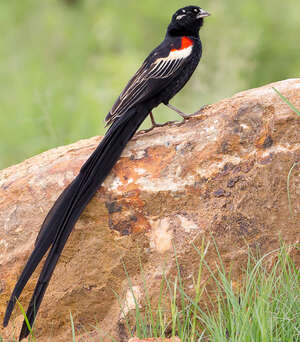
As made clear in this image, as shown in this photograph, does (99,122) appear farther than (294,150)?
Yes

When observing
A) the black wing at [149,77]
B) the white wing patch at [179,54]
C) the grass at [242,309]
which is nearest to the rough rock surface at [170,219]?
the grass at [242,309]

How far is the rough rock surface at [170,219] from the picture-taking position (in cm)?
317

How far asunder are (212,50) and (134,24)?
8.51 feet

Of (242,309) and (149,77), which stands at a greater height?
(149,77)

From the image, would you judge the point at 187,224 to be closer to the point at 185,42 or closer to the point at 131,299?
the point at 131,299

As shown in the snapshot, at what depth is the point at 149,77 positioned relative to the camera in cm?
365

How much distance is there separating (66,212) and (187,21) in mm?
1660

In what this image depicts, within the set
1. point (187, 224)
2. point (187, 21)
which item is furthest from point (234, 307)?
point (187, 21)

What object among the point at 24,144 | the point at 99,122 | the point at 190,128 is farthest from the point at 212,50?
the point at 190,128

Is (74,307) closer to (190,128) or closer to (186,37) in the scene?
(190,128)

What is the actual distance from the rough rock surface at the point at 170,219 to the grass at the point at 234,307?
8 cm

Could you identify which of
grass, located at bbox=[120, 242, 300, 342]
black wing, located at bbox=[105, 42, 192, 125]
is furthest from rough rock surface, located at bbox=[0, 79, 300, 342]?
black wing, located at bbox=[105, 42, 192, 125]

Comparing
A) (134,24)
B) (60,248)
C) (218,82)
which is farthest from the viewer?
(134,24)

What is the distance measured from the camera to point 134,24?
948 centimetres
